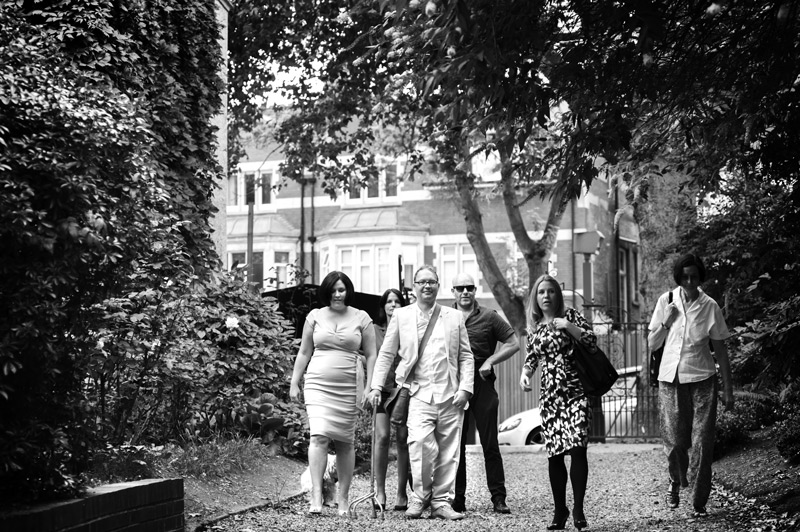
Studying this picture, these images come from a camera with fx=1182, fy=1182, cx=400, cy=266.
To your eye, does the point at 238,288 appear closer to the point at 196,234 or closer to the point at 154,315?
the point at 196,234

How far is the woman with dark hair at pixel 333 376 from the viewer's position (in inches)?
381

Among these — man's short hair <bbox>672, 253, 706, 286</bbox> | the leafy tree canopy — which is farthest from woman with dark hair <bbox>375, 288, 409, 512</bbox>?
man's short hair <bbox>672, 253, 706, 286</bbox>

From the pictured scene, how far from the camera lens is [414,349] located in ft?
32.7

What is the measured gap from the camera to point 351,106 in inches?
941

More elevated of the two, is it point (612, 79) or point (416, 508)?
point (612, 79)

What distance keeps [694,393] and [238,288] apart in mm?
6446

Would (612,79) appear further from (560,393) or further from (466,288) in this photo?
(466,288)

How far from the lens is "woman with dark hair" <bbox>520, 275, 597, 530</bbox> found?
28.5 ft

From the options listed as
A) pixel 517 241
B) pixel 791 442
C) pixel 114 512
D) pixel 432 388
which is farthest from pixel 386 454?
pixel 517 241

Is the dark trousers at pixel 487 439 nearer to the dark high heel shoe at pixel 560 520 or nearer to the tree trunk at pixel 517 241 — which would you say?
the dark high heel shoe at pixel 560 520

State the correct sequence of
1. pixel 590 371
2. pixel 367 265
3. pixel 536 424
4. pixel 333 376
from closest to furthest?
pixel 590 371
pixel 333 376
pixel 536 424
pixel 367 265

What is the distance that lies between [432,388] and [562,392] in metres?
1.37

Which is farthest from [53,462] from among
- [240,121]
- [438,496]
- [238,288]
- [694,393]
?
[240,121]

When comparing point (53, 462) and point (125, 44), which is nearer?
point (53, 462)
